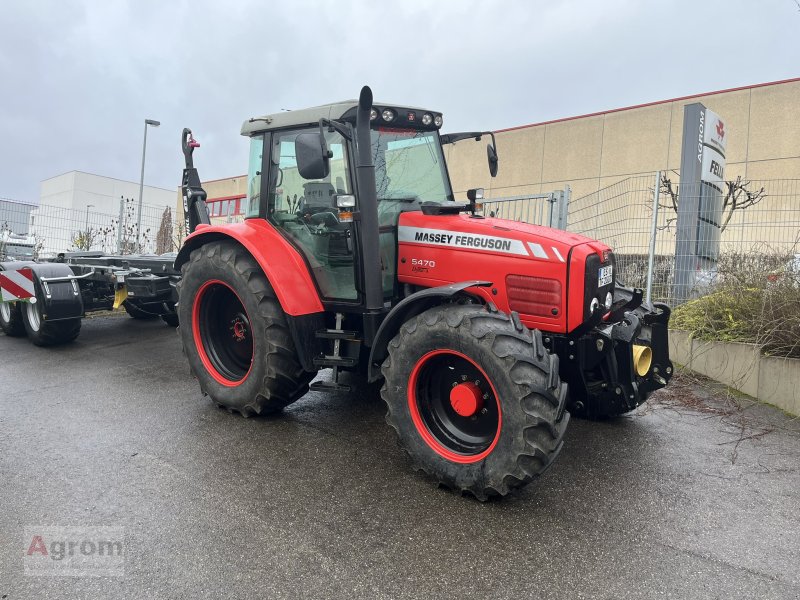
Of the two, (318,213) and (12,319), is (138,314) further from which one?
(318,213)

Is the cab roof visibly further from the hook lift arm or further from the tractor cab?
the hook lift arm

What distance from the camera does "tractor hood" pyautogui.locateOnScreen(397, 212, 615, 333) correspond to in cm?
325

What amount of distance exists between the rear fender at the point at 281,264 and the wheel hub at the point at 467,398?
137 cm

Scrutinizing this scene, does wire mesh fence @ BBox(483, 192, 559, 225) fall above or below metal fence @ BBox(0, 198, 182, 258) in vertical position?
above

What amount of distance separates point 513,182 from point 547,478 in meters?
19.7

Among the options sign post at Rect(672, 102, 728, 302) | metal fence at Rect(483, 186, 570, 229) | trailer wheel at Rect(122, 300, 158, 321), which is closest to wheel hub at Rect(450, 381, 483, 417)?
metal fence at Rect(483, 186, 570, 229)

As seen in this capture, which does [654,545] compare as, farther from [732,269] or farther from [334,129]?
[732,269]

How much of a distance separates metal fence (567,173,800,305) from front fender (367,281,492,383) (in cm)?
410

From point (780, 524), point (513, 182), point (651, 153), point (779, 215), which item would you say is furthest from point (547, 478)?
point (513, 182)

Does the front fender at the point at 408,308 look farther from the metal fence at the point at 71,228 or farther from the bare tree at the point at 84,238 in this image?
the bare tree at the point at 84,238

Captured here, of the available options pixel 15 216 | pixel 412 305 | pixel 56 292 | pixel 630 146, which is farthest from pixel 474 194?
pixel 630 146

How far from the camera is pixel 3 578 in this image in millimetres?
2234

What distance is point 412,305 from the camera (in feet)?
10.7

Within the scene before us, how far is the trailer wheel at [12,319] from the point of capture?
7062mm
